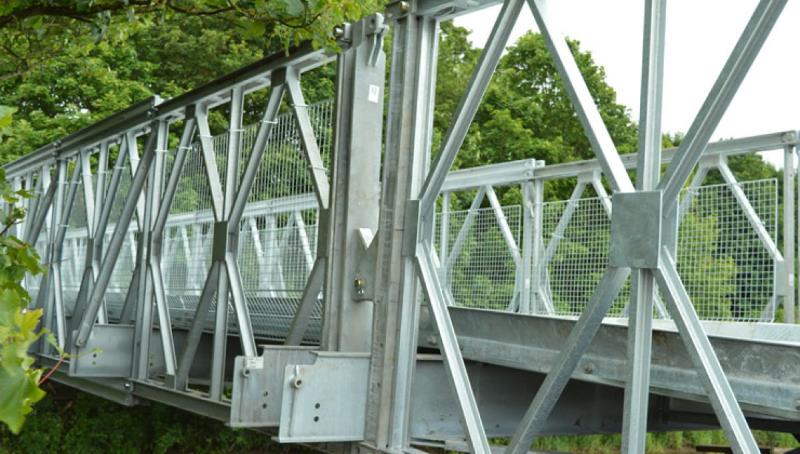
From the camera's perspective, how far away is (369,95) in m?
6.25

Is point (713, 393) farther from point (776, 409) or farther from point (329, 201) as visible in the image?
point (329, 201)

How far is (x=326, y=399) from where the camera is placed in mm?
5512

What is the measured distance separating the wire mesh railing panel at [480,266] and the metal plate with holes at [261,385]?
3.40 metres

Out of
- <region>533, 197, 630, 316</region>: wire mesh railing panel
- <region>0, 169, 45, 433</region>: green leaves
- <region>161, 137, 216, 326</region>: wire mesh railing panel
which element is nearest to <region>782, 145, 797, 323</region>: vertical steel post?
<region>533, 197, 630, 316</region>: wire mesh railing panel

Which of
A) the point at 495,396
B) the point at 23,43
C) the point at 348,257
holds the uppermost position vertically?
the point at 23,43

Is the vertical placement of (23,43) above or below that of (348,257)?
above

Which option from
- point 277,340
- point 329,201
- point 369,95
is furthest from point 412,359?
point 277,340

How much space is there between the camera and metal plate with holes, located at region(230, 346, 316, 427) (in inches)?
227

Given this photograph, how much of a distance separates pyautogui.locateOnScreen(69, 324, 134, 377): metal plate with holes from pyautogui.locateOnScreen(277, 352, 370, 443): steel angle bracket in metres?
4.28

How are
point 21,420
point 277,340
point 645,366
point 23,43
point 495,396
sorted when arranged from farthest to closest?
point 23,43
point 277,340
point 495,396
point 645,366
point 21,420

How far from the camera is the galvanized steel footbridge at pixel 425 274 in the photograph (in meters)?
4.16

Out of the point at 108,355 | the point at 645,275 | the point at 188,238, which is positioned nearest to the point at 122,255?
the point at 188,238

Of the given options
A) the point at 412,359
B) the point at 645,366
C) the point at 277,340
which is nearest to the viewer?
the point at 645,366

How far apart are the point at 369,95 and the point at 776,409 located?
10.2ft
